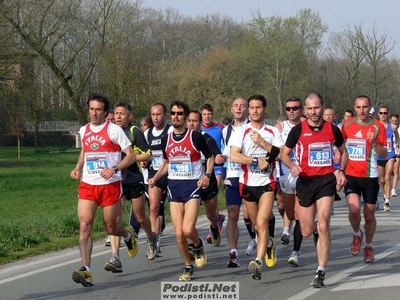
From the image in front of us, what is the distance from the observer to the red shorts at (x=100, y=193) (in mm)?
8586

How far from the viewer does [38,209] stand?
825 inches

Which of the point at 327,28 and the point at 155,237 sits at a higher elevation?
the point at 327,28

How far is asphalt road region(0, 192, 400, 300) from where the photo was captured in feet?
26.1

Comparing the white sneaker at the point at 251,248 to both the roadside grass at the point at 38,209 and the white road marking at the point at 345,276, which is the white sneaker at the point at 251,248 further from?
the roadside grass at the point at 38,209

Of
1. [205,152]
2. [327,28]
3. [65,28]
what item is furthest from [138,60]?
[205,152]

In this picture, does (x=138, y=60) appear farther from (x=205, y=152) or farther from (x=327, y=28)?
(x=205, y=152)

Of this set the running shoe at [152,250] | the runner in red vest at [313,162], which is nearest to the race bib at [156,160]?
the running shoe at [152,250]

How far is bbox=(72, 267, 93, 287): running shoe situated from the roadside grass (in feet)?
8.22

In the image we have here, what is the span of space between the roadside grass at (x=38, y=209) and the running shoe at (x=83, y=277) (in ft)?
8.22

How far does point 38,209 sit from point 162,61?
2226 inches

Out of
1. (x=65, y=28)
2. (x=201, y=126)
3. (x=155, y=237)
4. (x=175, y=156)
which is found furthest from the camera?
(x=65, y=28)

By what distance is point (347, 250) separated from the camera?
1079 centimetres

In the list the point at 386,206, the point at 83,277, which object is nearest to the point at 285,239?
the point at 83,277

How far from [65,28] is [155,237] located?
79.9ft
